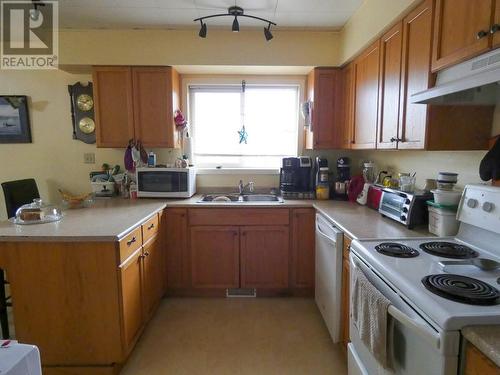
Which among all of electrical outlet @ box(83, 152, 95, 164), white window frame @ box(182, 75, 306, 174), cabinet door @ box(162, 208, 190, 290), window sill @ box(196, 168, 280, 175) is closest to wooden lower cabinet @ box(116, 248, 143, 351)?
cabinet door @ box(162, 208, 190, 290)

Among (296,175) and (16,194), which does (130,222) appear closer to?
(16,194)

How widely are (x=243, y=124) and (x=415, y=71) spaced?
1.90 meters

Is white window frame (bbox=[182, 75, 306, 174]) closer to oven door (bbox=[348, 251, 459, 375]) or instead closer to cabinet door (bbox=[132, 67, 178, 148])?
cabinet door (bbox=[132, 67, 178, 148])

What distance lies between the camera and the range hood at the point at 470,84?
1.00 meters

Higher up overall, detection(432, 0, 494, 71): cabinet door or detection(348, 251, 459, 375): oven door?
detection(432, 0, 494, 71): cabinet door

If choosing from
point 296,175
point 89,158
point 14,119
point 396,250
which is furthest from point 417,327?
point 14,119

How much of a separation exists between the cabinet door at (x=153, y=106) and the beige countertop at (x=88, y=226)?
2.41 feet

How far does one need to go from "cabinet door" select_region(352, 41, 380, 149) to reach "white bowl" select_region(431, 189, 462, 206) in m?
0.66

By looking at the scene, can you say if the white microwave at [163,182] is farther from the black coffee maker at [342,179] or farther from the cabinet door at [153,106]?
the black coffee maker at [342,179]

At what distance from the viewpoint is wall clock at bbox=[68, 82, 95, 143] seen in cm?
300

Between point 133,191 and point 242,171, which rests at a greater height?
point 242,171

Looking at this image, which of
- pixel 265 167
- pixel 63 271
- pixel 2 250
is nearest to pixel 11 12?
pixel 2 250

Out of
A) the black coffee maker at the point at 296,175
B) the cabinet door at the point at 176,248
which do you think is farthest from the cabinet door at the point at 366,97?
the cabinet door at the point at 176,248

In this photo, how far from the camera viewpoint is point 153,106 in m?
2.79
